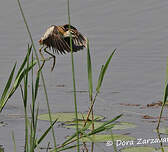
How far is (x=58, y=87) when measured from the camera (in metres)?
4.96

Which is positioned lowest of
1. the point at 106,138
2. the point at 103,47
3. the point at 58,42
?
the point at 106,138

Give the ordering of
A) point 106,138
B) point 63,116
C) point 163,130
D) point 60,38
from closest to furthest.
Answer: point 60,38
point 106,138
point 163,130
point 63,116

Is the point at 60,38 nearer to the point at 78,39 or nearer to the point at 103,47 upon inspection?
the point at 78,39

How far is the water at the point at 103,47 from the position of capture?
457 centimetres

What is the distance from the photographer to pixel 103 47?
5.88 meters

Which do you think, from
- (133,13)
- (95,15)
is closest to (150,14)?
(133,13)

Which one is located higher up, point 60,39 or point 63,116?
point 60,39

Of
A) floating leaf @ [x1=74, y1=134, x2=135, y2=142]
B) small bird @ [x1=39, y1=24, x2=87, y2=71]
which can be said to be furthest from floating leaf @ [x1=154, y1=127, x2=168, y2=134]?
small bird @ [x1=39, y1=24, x2=87, y2=71]

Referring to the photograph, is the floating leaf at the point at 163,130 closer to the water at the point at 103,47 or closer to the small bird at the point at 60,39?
the water at the point at 103,47

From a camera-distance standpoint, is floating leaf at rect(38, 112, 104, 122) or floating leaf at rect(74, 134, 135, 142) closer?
floating leaf at rect(74, 134, 135, 142)

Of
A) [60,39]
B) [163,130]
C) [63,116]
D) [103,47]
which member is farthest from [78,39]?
[103,47]

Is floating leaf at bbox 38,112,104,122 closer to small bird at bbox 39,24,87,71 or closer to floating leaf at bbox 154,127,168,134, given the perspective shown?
floating leaf at bbox 154,127,168,134

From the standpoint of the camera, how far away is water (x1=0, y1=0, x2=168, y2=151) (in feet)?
15.0

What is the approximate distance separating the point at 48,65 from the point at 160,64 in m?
1.06
